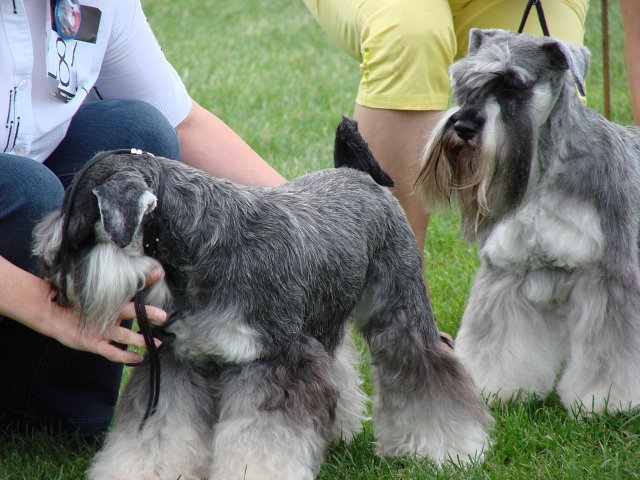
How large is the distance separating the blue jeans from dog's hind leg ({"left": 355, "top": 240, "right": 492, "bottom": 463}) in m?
0.96

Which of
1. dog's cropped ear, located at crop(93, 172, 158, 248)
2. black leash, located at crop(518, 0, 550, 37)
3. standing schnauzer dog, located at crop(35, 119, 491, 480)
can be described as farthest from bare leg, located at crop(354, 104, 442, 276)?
dog's cropped ear, located at crop(93, 172, 158, 248)

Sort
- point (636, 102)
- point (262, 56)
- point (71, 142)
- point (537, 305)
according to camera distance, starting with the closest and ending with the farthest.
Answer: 1. point (71, 142)
2. point (537, 305)
3. point (636, 102)
4. point (262, 56)

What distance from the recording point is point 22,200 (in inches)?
120

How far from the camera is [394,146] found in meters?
4.19

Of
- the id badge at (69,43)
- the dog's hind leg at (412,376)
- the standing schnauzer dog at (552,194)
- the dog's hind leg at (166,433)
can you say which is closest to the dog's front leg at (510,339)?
the standing schnauzer dog at (552,194)

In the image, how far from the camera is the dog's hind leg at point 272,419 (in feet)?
8.87

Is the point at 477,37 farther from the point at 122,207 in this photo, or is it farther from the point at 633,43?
the point at 122,207

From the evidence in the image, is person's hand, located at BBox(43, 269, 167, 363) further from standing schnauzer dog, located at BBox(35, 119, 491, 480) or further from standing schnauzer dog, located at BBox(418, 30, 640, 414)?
standing schnauzer dog, located at BBox(418, 30, 640, 414)

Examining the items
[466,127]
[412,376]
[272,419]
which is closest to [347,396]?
[412,376]

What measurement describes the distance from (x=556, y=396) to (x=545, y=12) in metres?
1.76

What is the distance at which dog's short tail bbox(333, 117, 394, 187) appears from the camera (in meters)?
3.41

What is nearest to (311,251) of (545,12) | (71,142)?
(71,142)

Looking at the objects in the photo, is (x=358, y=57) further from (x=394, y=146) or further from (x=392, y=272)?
(x=392, y=272)

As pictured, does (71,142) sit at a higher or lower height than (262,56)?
higher
